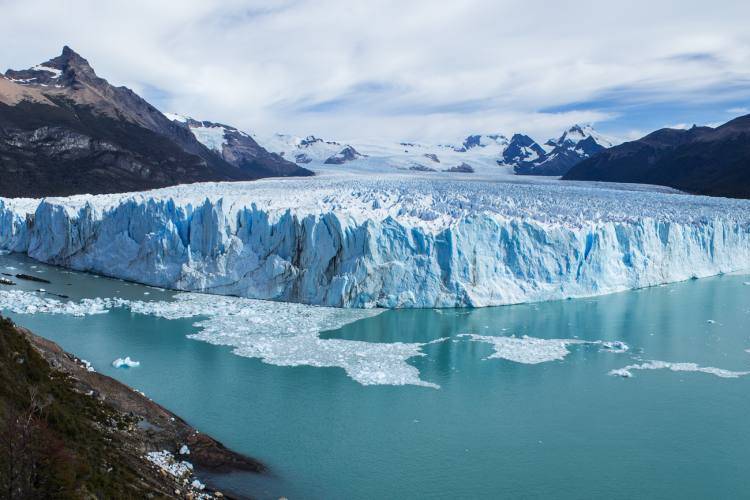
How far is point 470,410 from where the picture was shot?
30.2ft

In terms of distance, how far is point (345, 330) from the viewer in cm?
1294

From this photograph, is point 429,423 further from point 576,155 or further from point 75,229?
point 576,155

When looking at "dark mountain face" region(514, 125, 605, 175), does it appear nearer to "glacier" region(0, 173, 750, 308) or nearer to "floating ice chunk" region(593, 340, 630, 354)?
"glacier" region(0, 173, 750, 308)

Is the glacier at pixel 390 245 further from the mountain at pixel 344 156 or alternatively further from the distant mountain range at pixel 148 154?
the mountain at pixel 344 156

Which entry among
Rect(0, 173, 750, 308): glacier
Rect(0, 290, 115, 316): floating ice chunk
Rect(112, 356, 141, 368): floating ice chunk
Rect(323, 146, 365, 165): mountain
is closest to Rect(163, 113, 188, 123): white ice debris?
Rect(323, 146, 365, 165): mountain

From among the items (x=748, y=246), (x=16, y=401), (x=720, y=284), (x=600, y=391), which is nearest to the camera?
(x=16, y=401)

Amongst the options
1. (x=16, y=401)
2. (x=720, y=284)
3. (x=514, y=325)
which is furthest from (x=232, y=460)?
(x=720, y=284)

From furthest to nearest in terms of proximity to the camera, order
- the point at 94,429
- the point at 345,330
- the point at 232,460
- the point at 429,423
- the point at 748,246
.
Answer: the point at 748,246
the point at 345,330
the point at 429,423
the point at 232,460
the point at 94,429

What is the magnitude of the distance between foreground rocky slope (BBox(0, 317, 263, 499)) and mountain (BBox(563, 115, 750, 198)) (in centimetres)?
3079

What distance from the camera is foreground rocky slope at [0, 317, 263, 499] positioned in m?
4.85

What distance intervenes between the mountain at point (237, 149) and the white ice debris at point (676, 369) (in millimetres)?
52106

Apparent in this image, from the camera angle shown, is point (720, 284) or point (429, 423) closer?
point (429, 423)

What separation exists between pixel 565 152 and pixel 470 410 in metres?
68.9

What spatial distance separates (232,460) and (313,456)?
926mm
